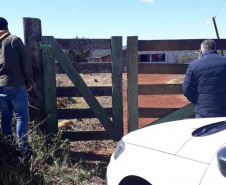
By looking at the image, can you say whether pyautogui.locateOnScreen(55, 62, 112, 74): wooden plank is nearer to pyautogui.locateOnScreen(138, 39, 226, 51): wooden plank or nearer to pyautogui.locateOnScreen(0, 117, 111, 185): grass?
pyautogui.locateOnScreen(138, 39, 226, 51): wooden plank

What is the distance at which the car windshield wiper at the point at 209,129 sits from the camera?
2.49 metres

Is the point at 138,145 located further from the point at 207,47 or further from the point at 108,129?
the point at 108,129

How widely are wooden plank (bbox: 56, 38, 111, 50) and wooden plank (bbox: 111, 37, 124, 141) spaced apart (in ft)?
0.50

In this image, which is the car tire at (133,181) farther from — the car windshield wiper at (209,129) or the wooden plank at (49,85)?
the wooden plank at (49,85)

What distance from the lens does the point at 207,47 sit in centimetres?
423

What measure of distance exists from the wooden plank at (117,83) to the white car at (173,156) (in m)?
2.20

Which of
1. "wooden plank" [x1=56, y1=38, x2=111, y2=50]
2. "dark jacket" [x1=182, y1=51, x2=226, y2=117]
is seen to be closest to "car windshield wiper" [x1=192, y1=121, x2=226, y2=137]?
"dark jacket" [x1=182, y1=51, x2=226, y2=117]

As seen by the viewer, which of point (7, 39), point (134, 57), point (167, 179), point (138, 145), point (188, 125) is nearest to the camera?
point (167, 179)

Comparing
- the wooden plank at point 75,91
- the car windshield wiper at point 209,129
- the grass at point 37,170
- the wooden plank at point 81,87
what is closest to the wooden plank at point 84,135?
the wooden plank at point 81,87

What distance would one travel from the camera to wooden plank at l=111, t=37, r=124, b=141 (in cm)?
508

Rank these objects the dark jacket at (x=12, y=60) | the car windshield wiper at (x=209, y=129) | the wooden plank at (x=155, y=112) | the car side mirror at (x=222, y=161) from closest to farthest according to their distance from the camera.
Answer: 1. the car side mirror at (x=222, y=161)
2. the car windshield wiper at (x=209, y=129)
3. the dark jacket at (x=12, y=60)
4. the wooden plank at (x=155, y=112)

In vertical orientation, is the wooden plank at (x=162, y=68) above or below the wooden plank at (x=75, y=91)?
above

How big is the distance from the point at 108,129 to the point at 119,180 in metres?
2.59

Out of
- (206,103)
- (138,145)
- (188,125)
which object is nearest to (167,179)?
(138,145)
